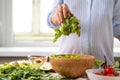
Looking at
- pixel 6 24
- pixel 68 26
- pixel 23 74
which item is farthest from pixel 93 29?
pixel 6 24

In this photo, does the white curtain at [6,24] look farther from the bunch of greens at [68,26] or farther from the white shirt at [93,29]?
the bunch of greens at [68,26]

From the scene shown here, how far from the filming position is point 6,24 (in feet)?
10.0

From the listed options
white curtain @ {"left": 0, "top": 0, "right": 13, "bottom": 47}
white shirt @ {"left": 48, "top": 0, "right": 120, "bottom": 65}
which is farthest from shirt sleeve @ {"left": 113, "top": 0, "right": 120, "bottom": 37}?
white curtain @ {"left": 0, "top": 0, "right": 13, "bottom": 47}

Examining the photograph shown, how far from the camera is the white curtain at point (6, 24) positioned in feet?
9.98

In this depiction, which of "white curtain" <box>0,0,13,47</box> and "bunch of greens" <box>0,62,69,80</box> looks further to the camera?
"white curtain" <box>0,0,13,47</box>

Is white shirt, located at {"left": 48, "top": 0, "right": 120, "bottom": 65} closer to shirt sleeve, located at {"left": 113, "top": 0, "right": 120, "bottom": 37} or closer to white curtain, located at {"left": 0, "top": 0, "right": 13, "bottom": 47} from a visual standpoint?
shirt sleeve, located at {"left": 113, "top": 0, "right": 120, "bottom": 37}

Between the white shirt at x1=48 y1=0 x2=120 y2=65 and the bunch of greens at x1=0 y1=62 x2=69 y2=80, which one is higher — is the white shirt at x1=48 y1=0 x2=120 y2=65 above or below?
above

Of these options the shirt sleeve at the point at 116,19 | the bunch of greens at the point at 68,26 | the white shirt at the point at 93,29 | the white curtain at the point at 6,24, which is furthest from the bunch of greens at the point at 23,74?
the white curtain at the point at 6,24

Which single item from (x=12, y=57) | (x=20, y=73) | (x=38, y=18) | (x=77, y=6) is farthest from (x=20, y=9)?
(x=20, y=73)

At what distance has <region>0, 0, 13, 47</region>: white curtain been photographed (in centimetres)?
→ 304

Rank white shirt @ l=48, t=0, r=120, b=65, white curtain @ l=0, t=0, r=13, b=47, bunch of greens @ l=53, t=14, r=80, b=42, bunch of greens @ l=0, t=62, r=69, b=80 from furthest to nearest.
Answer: white curtain @ l=0, t=0, r=13, b=47 < white shirt @ l=48, t=0, r=120, b=65 < bunch of greens @ l=53, t=14, r=80, b=42 < bunch of greens @ l=0, t=62, r=69, b=80

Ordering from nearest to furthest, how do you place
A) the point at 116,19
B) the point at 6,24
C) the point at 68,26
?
the point at 68,26 < the point at 116,19 < the point at 6,24

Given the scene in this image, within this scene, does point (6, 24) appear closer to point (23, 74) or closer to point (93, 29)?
point (93, 29)

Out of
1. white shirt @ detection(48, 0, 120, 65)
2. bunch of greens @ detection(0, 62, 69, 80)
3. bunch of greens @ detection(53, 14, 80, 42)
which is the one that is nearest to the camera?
bunch of greens @ detection(0, 62, 69, 80)
